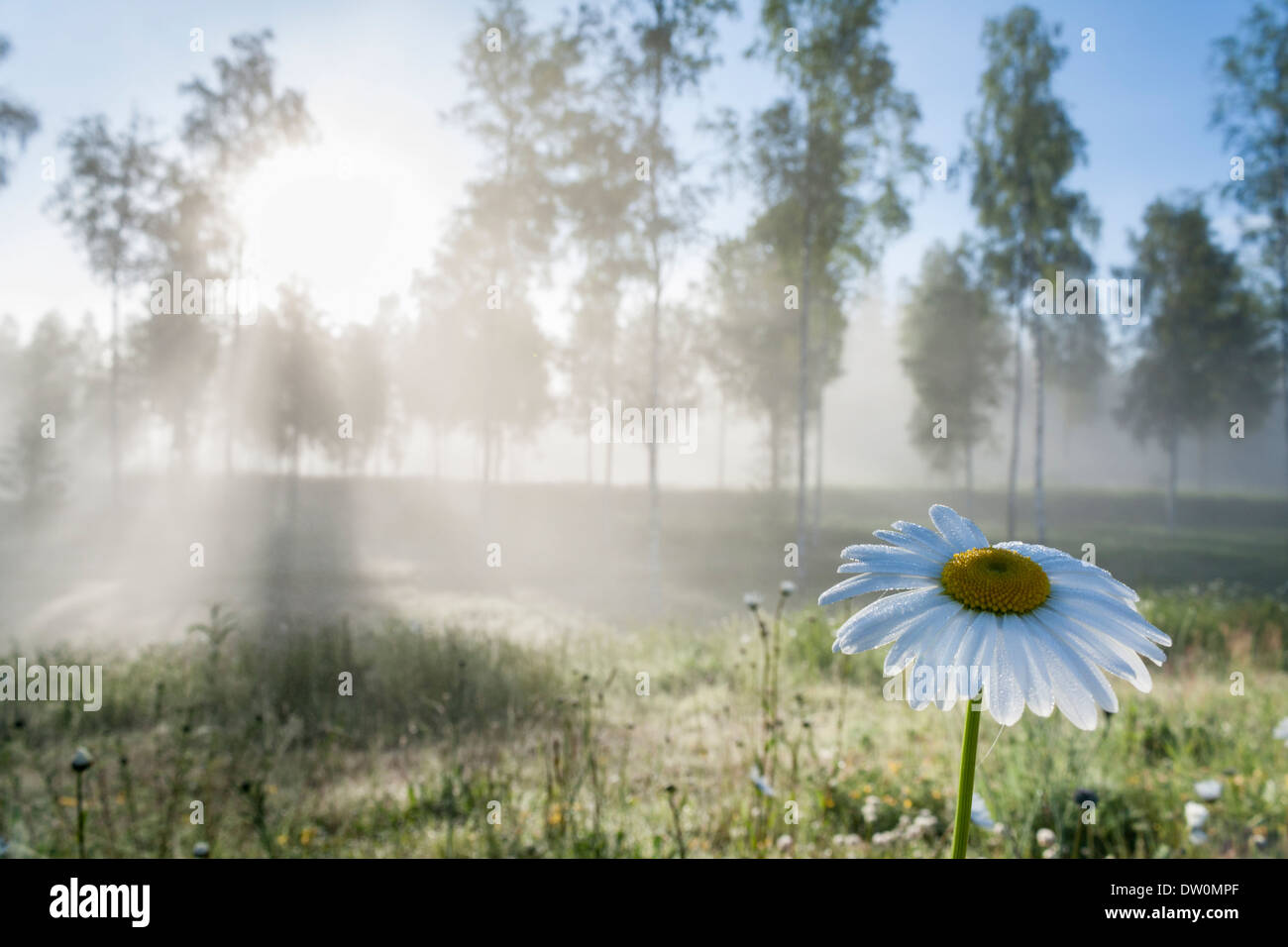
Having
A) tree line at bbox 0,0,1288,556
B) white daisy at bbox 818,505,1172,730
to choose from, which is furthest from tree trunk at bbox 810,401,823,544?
white daisy at bbox 818,505,1172,730

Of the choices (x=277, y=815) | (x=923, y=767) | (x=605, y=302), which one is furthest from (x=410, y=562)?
(x=923, y=767)

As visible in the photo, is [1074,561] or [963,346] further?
[963,346]

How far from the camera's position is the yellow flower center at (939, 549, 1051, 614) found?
67 cm

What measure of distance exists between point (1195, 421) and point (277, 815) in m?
30.2

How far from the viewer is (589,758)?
117 inches

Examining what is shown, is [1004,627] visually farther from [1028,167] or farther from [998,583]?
[1028,167]

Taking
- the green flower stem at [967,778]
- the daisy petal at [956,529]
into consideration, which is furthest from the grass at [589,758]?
the green flower stem at [967,778]

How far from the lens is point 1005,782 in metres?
3.26

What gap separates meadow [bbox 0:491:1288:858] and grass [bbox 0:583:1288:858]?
2cm

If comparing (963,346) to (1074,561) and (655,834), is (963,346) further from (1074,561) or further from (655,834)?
(1074,561)

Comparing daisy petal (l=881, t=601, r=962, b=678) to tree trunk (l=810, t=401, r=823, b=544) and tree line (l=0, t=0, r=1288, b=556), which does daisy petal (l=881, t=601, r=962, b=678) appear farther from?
tree trunk (l=810, t=401, r=823, b=544)

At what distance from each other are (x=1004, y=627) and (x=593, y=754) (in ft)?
10.2

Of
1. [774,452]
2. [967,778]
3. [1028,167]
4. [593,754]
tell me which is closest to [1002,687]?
[967,778]

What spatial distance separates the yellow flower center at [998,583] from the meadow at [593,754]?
1.30 metres
